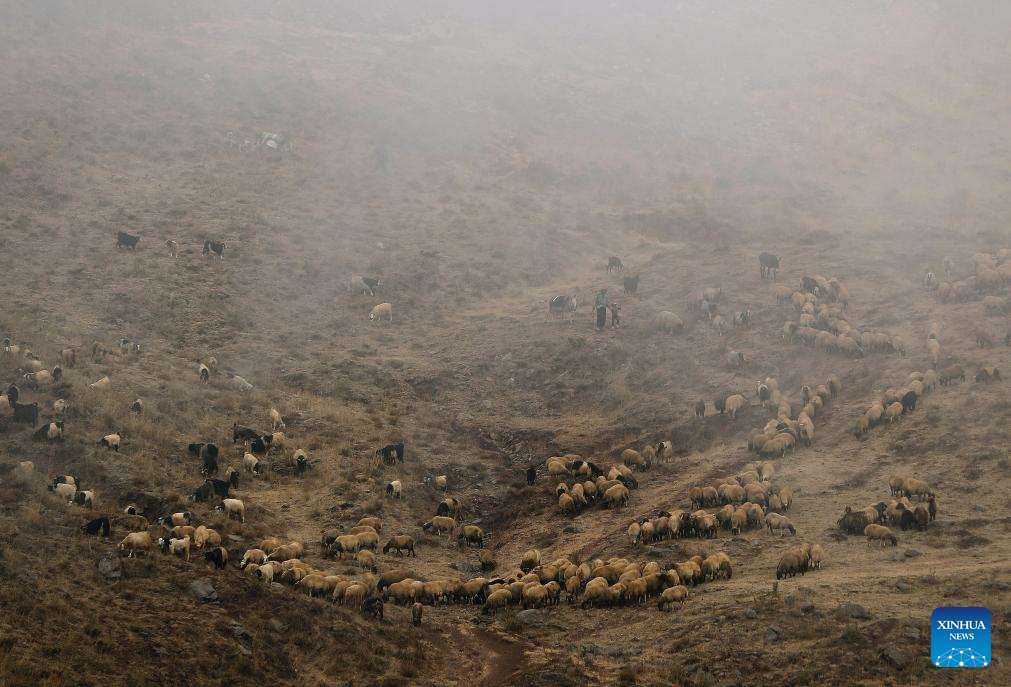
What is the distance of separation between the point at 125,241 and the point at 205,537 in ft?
88.2

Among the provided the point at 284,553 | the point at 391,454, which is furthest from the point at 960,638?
the point at 391,454

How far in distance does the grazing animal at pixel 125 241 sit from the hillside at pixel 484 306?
0.40 metres

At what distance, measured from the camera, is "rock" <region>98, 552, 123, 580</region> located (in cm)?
1725

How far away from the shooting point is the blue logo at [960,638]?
13898mm

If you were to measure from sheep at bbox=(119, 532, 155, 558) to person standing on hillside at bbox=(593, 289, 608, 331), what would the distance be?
81.5ft

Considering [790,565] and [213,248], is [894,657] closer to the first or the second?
[790,565]

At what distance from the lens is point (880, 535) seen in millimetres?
20062

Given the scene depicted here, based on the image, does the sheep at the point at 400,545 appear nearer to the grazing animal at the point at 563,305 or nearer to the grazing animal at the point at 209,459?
the grazing animal at the point at 209,459

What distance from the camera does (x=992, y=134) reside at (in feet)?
220

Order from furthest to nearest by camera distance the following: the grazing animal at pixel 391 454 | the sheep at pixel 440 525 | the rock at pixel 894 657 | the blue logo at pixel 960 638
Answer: the grazing animal at pixel 391 454, the sheep at pixel 440 525, the rock at pixel 894 657, the blue logo at pixel 960 638

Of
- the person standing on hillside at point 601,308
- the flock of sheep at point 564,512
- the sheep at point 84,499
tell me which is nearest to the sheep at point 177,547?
the flock of sheep at point 564,512

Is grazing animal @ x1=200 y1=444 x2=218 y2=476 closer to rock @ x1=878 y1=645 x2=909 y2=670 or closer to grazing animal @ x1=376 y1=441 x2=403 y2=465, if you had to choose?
grazing animal @ x1=376 y1=441 x2=403 y2=465

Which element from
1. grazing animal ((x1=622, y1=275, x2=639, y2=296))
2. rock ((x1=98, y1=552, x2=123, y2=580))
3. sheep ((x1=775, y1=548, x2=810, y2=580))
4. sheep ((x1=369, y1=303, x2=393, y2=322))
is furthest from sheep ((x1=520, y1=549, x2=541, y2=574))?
grazing animal ((x1=622, y1=275, x2=639, y2=296))

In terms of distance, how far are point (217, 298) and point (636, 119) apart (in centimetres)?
4185
